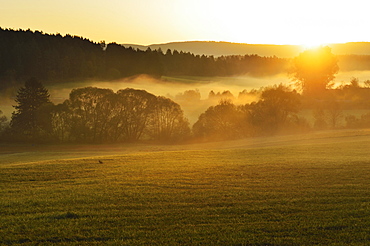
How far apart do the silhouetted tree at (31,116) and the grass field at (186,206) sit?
122ft

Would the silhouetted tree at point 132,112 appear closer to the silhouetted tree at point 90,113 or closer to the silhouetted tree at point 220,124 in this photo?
the silhouetted tree at point 90,113

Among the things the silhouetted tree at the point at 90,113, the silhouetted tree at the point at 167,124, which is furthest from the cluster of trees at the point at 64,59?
the silhouetted tree at the point at 167,124

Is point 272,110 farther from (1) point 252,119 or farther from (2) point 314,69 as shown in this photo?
(2) point 314,69

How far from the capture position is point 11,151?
161 feet

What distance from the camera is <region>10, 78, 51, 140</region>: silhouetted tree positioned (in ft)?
186

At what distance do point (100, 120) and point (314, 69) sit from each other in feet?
209

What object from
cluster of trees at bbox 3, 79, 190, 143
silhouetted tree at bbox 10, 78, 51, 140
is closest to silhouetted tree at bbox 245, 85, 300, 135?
cluster of trees at bbox 3, 79, 190, 143

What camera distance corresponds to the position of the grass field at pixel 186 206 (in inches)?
417

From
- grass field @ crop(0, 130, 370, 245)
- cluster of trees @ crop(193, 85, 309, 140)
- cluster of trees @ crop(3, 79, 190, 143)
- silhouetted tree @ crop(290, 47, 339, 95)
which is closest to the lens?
grass field @ crop(0, 130, 370, 245)

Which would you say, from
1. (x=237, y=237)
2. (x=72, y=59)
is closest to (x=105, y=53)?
(x=72, y=59)

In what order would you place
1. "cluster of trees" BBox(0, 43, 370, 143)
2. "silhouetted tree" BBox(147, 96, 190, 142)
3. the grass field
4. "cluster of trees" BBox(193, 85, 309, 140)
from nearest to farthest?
the grass field, "cluster of trees" BBox(0, 43, 370, 143), "silhouetted tree" BBox(147, 96, 190, 142), "cluster of trees" BBox(193, 85, 309, 140)

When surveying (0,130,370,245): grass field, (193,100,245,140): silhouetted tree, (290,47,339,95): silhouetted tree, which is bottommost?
(0,130,370,245): grass field

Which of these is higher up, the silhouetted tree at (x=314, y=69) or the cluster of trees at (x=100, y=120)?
the silhouetted tree at (x=314, y=69)

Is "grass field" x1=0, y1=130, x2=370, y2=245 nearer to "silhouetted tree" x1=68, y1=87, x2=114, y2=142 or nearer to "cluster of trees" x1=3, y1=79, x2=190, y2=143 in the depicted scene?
"silhouetted tree" x1=68, y1=87, x2=114, y2=142
